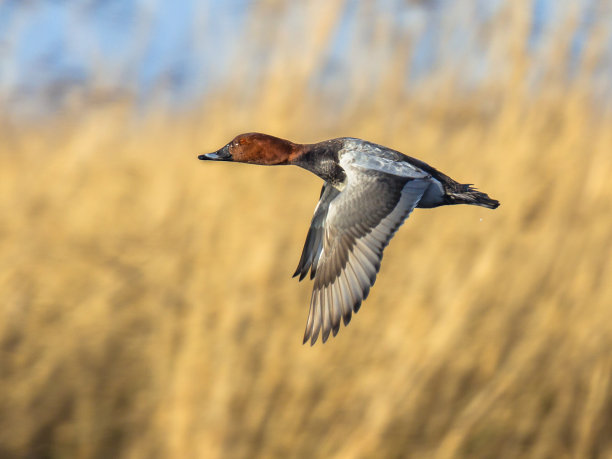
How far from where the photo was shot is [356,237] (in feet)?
6.91

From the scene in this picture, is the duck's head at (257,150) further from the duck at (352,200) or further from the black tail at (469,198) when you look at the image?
the black tail at (469,198)

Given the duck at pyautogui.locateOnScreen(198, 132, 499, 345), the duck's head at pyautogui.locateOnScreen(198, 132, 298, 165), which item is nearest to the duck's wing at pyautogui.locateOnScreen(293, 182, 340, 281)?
the duck at pyautogui.locateOnScreen(198, 132, 499, 345)

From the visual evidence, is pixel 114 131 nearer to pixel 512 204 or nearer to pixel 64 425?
pixel 64 425

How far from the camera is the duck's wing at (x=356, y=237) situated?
203 cm

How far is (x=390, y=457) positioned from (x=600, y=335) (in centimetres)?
83

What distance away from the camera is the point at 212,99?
9.48 ft

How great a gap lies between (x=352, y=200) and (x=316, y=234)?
1.18ft

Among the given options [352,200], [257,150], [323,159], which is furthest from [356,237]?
[257,150]

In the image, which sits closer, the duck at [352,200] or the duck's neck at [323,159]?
the duck at [352,200]

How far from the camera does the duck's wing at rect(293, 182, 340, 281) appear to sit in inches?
93.8

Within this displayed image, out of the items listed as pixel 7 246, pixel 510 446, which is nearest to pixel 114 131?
pixel 7 246

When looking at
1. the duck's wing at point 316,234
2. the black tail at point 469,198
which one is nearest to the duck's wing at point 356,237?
the black tail at point 469,198

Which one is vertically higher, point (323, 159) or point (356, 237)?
point (323, 159)

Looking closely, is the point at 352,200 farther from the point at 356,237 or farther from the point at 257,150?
the point at 257,150
